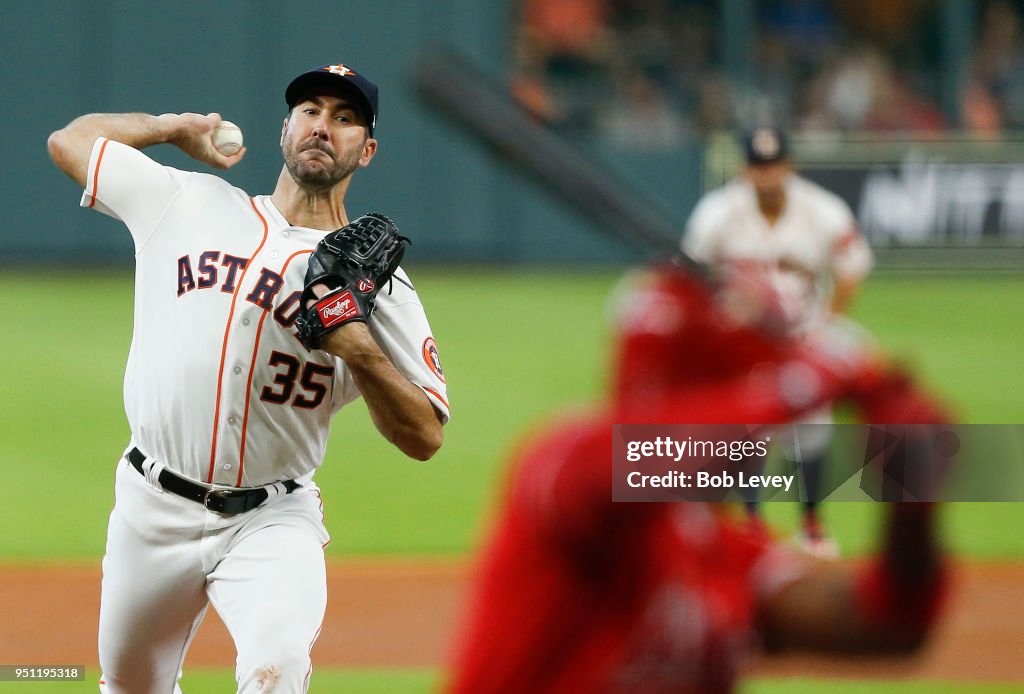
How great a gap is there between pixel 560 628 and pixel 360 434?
873cm

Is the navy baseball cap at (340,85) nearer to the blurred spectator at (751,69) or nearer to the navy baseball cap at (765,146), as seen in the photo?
the navy baseball cap at (765,146)

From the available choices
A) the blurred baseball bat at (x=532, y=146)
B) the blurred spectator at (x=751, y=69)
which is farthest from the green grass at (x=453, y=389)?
the blurred baseball bat at (x=532, y=146)

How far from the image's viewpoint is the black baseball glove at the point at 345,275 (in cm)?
365

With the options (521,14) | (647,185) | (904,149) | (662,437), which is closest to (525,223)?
(647,185)

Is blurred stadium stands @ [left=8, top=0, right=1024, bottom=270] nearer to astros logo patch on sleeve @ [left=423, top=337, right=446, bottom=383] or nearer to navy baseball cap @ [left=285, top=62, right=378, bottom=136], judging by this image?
navy baseball cap @ [left=285, top=62, right=378, bottom=136]

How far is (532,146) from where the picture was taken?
7.46 ft

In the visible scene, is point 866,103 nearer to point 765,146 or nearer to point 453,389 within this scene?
point 453,389

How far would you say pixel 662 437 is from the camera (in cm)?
260

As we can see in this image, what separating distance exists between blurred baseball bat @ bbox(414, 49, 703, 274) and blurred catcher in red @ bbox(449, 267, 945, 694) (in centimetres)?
25

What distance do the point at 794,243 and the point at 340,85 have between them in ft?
12.7

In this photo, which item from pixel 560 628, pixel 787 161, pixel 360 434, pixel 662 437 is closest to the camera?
pixel 560 628

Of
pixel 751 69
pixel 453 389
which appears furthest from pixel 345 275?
pixel 751 69

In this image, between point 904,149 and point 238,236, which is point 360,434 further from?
point 904,149

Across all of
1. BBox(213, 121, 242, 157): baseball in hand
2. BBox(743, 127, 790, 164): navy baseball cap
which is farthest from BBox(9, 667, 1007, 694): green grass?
BBox(743, 127, 790, 164): navy baseball cap
